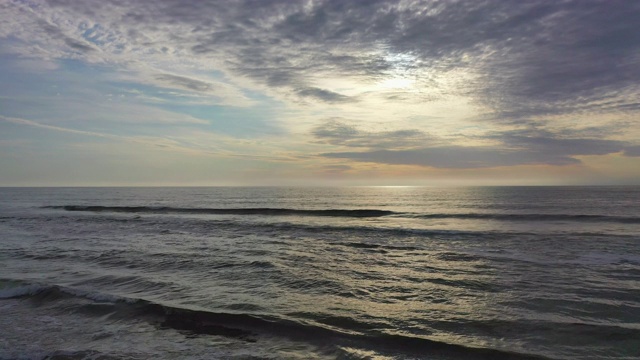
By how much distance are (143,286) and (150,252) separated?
780 centimetres

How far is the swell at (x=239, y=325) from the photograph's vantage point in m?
8.20

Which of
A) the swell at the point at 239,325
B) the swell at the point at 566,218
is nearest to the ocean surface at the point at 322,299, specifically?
the swell at the point at 239,325

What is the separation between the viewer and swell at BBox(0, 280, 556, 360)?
8203 millimetres

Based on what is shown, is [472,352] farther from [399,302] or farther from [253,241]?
[253,241]

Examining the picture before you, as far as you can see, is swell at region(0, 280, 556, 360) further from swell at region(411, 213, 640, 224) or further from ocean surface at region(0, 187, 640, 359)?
swell at region(411, 213, 640, 224)

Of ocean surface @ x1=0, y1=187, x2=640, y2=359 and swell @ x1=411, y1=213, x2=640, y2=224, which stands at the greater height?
swell @ x1=411, y1=213, x2=640, y2=224

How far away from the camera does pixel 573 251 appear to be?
20016 mm

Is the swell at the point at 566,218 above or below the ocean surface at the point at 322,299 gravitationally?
above

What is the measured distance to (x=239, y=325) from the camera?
9812 millimetres

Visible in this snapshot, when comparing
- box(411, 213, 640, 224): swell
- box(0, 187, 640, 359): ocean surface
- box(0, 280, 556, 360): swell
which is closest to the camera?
box(0, 280, 556, 360): swell

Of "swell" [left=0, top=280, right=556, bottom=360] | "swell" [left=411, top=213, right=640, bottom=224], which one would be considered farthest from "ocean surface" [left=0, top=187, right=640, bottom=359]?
"swell" [left=411, top=213, right=640, bottom=224]

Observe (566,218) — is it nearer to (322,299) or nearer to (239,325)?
(322,299)

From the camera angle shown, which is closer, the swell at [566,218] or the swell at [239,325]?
the swell at [239,325]

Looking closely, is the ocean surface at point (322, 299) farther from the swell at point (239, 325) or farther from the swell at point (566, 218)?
the swell at point (566, 218)
